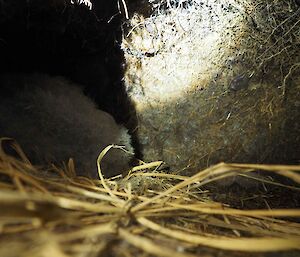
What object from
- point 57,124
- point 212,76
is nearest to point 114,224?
point 57,124

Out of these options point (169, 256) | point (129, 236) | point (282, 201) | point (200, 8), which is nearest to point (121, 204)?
point (129, 236)

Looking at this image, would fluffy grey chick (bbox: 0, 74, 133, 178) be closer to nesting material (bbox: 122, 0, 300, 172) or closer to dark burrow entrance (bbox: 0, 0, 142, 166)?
dark burrow entrance (bbox: 0, 0, 142, 166)

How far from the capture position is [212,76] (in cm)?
166

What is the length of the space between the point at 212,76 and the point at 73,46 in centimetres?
72

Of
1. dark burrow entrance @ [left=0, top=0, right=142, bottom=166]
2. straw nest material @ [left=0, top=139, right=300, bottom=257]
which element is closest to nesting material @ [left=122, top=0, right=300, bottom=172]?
dark burrow entrance @ [left=0, top=0, right=142, bottom=166]

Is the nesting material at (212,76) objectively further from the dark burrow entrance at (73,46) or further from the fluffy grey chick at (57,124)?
the fluffy grey chick at (57,124)

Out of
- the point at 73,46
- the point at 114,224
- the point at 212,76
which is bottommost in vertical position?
the point at 114,224

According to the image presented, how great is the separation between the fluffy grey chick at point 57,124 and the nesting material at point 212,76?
25cm

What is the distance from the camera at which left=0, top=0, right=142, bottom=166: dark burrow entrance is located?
4.48 feet

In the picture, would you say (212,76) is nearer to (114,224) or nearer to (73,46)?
(73,46)

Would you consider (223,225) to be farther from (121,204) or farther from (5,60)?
(5,60)

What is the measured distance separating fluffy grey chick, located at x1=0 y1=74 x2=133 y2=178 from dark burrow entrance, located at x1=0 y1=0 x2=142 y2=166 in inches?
3.0

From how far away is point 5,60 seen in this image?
1444mm

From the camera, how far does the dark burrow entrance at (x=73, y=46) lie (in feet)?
4.48
